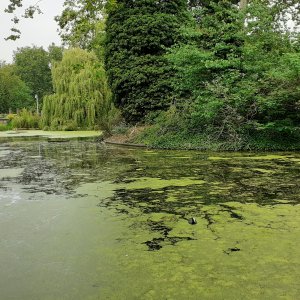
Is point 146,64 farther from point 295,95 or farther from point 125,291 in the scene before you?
point 125,291

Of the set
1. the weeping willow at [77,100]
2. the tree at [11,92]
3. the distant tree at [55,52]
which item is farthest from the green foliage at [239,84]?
the distant tree at [55,52]

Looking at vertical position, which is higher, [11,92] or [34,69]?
[34,69]

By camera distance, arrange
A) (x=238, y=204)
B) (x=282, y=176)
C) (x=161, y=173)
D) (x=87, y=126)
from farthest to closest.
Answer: (x=87, y=126), (x=161, y=173), (x=282, y=176), (x=238, y=204)

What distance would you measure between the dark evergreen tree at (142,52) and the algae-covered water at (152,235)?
7.04 meters

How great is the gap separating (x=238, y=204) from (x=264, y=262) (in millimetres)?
1691

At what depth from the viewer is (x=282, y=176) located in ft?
19.2

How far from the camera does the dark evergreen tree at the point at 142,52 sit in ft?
43.0

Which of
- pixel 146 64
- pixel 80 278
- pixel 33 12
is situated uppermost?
pixel 33 12

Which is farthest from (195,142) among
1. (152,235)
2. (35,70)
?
(35,70)

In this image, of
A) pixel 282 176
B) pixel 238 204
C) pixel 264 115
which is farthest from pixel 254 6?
pixel 238 204

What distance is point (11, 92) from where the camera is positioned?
40.8m

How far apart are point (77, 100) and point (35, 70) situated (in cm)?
3106

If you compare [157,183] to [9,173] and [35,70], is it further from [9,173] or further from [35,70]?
[35,70]

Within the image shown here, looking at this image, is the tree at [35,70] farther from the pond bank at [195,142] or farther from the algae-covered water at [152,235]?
the algae-covered water at [152,235]
